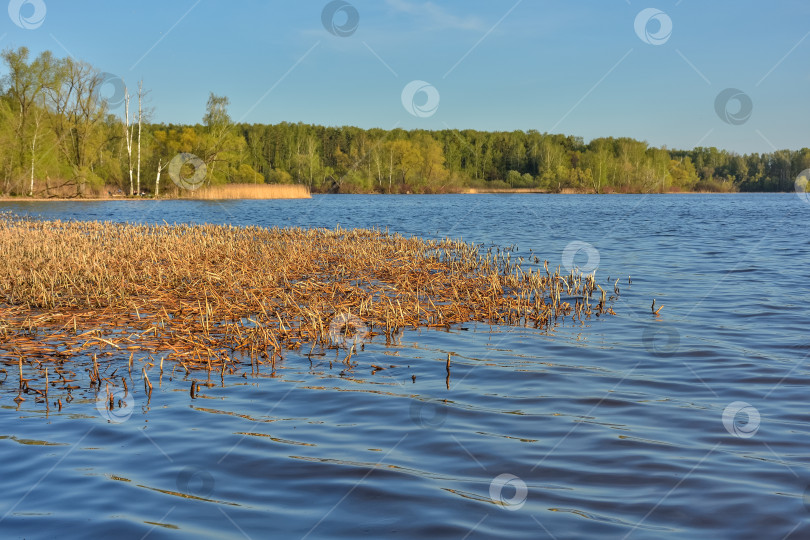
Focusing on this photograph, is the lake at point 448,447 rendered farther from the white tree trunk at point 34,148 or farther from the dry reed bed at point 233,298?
the white tree trunk at point 34,148

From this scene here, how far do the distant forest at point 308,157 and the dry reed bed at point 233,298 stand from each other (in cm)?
4760

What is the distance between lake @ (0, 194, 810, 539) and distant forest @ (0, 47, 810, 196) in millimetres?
58155

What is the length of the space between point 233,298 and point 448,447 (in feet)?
24.0

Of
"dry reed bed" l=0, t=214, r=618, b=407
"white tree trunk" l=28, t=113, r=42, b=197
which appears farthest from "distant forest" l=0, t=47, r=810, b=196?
"dry reed bed" l=0, t=214, r=618, b=407

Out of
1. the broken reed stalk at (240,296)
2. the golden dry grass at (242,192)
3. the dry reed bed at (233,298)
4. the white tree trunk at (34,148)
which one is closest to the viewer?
the dry reed bed at (233,298)

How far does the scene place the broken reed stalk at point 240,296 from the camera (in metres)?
8.96

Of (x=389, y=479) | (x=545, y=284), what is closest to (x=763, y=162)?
(x=545, y=284)

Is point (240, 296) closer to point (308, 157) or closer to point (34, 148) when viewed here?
point (34, 148)

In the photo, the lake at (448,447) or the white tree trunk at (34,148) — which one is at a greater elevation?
the white tree trunk at (34,148)

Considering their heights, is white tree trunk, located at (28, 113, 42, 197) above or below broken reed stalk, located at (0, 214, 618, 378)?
above

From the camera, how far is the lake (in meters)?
4.45

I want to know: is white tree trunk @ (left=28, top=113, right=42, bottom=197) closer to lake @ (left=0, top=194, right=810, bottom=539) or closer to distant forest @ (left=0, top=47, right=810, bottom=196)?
distant forest @ (left=0, top=47, right=810, bottom=196)

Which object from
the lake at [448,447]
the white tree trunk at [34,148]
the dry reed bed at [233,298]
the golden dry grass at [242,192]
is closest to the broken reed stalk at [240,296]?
the dry reed bed at [233,298]

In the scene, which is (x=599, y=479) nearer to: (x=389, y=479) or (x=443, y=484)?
(x=443, y=484)
